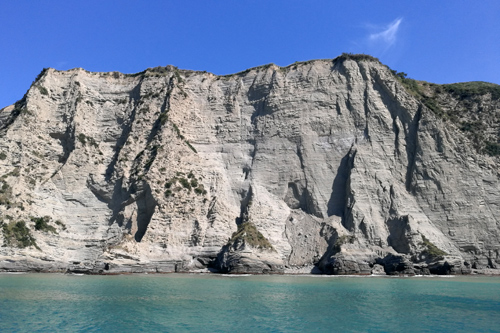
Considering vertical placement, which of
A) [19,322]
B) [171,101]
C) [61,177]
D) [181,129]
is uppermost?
[171,101]

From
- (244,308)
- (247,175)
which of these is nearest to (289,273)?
(247,175)

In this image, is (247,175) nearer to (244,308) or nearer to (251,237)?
(251,237)

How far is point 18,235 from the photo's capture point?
38.8 m

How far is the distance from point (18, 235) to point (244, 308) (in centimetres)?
2915

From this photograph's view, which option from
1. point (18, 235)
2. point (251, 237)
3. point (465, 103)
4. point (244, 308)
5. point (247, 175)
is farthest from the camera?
point (465, 103)

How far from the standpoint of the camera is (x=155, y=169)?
148ft

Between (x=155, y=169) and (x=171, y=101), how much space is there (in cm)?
1008

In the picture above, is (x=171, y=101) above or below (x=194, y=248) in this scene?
above

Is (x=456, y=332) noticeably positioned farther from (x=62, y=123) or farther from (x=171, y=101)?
(x=62, y=123)

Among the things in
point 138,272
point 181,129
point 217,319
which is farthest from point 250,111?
point 217,319

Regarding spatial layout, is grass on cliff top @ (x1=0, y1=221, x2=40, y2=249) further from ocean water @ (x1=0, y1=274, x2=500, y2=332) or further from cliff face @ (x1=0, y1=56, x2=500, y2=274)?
ocean water @ (x1=0, y1=274, x2=500, y2=332)

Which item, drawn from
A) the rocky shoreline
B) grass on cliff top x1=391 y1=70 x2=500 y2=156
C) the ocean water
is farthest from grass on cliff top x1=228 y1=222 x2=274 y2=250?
grass on cliff top x1=391 y1=70 x2=500 y2=156

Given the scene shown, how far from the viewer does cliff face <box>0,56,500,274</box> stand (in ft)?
129

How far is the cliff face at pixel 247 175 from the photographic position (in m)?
39.3
